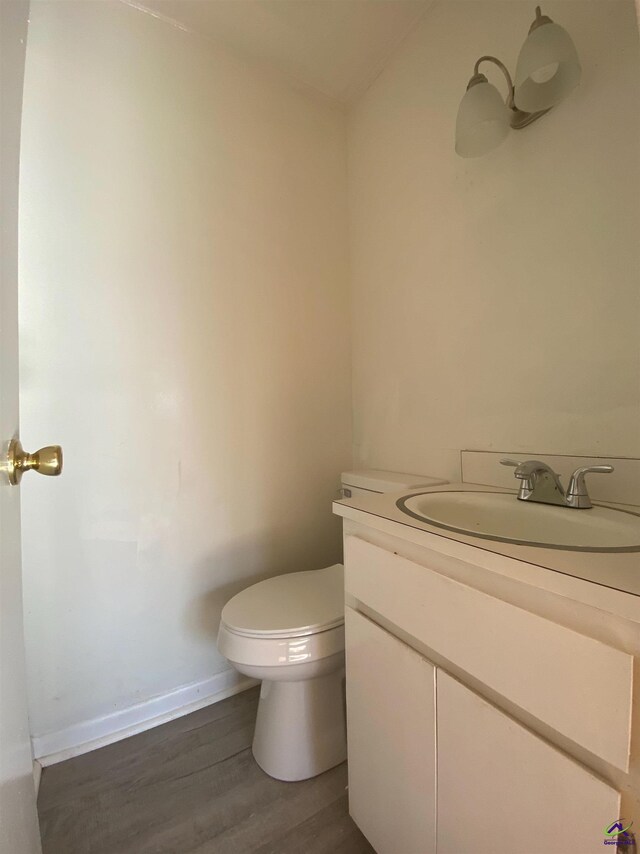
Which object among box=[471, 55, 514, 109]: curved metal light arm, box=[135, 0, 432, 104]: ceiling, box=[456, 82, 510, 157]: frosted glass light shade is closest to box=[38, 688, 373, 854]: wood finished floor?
box=[456, 82, 510, 157]: frosted glass light shade

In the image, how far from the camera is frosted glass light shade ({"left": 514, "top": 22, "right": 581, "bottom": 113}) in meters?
0.85

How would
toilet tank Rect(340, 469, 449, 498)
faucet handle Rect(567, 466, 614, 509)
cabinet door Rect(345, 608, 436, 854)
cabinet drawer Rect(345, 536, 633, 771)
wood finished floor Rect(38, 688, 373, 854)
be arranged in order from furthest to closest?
toilet tank Rect(340, 469, 449, 498) < wood finished floor Rect(38, 688, 373, 854) < faucet handle Rect(567, 466, 614, 509) < cabinet door Rect(345, 608, 436, 854) < cabinet drawer Rect(345, 536, 633, 771)

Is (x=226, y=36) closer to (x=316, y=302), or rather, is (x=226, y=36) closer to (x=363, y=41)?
(x=363, y=41)

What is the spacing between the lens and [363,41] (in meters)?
1.42

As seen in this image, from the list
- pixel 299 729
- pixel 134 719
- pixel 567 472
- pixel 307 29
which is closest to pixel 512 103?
pixel 307 29

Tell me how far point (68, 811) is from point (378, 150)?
236 centimetres

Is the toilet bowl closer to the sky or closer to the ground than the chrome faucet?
closer to the ground

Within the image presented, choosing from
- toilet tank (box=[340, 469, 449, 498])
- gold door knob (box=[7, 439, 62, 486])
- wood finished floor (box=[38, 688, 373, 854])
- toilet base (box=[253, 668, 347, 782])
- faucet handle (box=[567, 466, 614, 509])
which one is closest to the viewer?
gold door knob (box=[7, 439, 62, 486])

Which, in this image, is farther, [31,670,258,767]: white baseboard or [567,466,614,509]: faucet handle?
[31,670,258,767]: white baseboard

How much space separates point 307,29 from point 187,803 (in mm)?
2431

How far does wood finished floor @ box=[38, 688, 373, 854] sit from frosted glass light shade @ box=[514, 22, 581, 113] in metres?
1.83

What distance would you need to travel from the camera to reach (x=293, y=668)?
3.41 feet

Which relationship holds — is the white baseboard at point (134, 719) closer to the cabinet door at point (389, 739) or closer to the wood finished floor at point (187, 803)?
the wood finished floor at point (187, 803)

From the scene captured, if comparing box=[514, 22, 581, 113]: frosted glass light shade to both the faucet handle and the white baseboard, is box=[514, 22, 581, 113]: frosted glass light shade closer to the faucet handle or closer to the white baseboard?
the faucet handle
